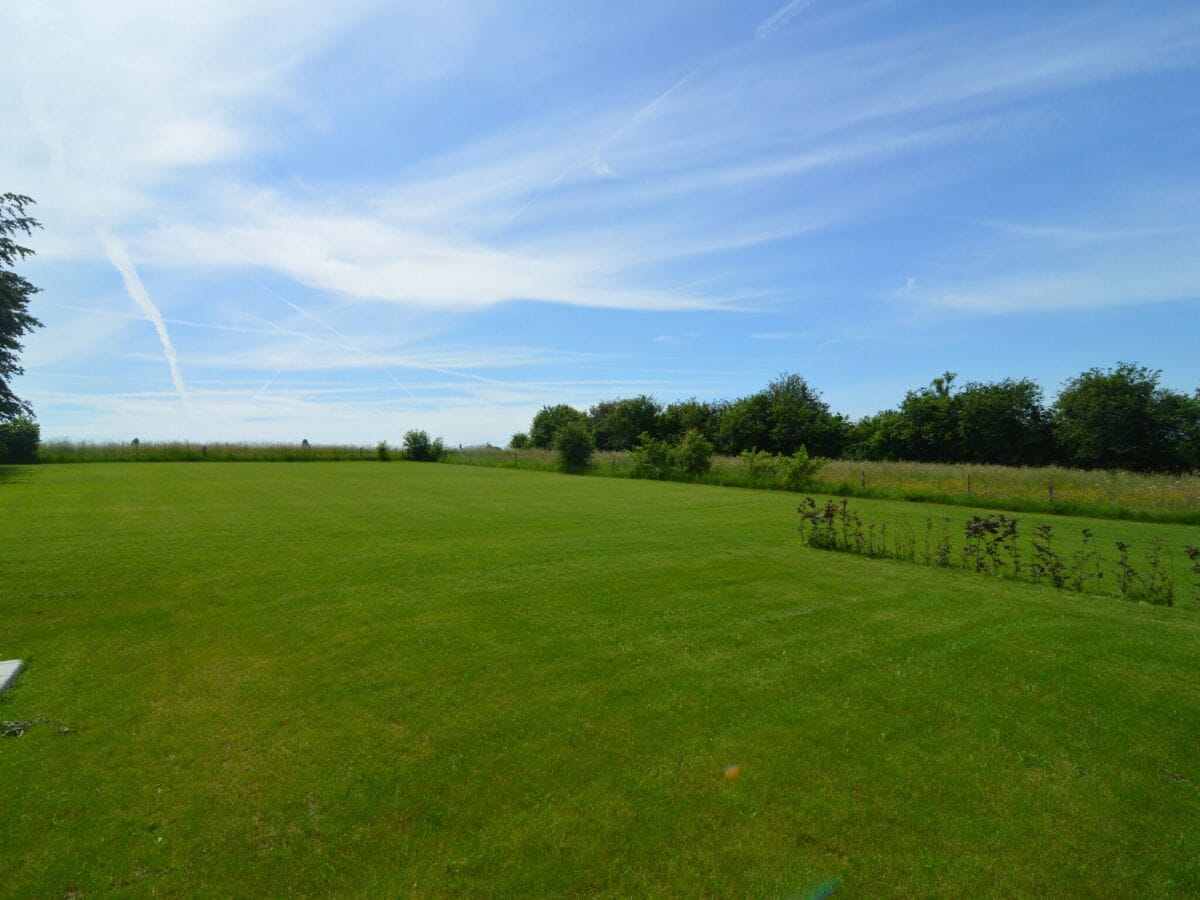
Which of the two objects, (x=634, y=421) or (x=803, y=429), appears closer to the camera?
(x=803, y=429)

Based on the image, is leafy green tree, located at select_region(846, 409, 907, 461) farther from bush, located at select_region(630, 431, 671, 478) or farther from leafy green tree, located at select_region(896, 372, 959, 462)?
bush, located at select_region(630, 431, 671, 478)

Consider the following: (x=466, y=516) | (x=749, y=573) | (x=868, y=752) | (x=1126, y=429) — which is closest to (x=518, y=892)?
(x=868, y=752)

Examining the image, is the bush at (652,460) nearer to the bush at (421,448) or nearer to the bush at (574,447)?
the bush at (574,447)

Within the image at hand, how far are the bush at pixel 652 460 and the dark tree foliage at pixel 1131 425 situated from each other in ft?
90.8

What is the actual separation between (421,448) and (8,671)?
39528 millimetres

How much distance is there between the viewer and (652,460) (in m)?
30.0

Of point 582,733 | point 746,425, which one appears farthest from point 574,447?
point 582,733

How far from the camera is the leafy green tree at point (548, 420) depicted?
6028 cm

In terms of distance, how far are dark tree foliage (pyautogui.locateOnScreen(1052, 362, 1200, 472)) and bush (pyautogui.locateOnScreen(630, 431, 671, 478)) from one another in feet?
90.8

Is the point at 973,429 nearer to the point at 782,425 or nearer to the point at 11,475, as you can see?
the point at 782,425

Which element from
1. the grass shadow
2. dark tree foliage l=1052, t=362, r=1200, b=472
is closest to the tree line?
dark tree foliage l=1052, t=362, r=1200, b=472

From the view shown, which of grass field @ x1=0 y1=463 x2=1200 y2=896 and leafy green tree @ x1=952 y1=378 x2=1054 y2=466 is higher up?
leafy green tree @ x1=952 y1=378 x2=1054 y2=466

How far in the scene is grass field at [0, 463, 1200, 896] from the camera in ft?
8.57

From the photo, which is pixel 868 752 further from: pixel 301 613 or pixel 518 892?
pixel 301 613
